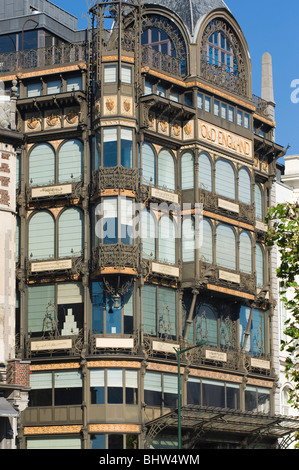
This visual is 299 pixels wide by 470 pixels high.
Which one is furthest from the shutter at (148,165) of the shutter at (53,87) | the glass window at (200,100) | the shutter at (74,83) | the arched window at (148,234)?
the shutter at (53,87)

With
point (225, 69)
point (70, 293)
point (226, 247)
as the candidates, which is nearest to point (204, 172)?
point (226, 247)

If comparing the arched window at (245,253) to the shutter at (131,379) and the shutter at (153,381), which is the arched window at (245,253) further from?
the shutter at (131,379)

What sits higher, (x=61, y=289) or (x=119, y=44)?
(x=119, y=44)

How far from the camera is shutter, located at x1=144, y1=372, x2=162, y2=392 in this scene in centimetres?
6644

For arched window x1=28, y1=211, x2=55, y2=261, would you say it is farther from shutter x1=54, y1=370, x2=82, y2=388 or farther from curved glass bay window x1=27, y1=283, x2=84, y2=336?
shutter x1=54, y1=370, x2=82, y2=388

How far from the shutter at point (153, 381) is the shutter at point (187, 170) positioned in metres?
12.0

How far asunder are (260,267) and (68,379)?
59.7 ft

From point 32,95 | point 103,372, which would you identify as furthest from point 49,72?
point 103,372

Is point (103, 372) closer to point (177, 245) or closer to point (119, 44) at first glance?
point (177, 245)

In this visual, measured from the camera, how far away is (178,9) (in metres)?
74.5

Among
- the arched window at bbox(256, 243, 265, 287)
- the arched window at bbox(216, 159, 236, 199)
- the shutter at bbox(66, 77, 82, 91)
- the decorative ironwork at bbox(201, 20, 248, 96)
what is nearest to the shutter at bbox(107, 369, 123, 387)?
the arched window at bbox(216, 159, 236, 199)

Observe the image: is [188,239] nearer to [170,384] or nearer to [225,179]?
[225,179]

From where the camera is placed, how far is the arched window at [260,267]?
77938 mm

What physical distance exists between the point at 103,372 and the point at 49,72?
61.2 feet
